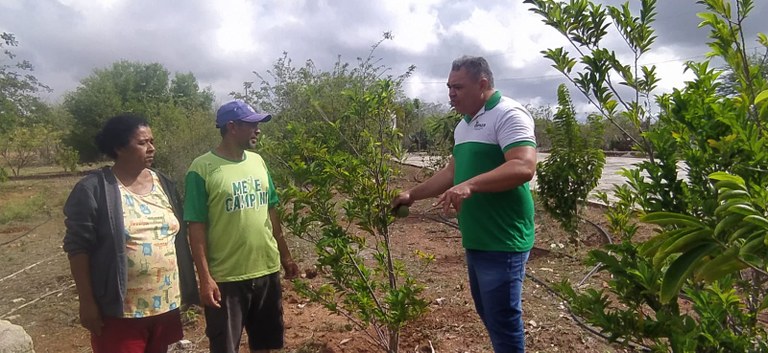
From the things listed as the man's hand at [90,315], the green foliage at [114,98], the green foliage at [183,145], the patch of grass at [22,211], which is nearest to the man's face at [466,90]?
the man's hand at [90,315]

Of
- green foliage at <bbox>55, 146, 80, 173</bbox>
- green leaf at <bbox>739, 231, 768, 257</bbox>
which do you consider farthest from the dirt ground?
green foliage at <bbox>55, 146, 80, 173</bbox>

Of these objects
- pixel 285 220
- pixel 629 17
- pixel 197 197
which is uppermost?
pixel 629 17

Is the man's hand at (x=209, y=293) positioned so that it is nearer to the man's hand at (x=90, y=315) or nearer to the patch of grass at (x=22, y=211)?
the man's hand at (x=90, y=315)

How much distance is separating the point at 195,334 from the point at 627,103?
144 inches

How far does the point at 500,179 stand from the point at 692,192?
2.22 ft

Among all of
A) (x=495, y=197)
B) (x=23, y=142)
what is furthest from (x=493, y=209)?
(x=23, y=142)

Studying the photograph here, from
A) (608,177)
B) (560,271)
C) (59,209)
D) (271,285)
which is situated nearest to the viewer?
(271,285)

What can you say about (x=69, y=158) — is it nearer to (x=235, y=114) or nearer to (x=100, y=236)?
(x=235, y=114)

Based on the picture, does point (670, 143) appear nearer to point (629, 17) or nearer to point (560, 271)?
point (629, 17)

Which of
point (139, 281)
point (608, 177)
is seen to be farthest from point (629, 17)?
point (608, 177)

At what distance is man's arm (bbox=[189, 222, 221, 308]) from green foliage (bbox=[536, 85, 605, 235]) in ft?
13.4

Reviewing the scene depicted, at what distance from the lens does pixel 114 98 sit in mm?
26438

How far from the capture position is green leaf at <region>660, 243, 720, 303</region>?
3.12 feet

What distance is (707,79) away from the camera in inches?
52.7
